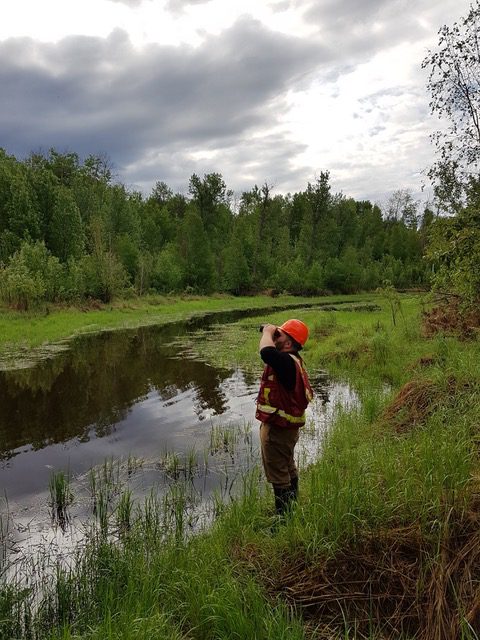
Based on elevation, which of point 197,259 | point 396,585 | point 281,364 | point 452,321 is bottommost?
point 396,585

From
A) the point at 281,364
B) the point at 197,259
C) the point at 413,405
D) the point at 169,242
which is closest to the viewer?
the point at 281,364

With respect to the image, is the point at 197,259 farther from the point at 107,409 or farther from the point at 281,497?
the point at 281,497

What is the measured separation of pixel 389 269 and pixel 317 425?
2480 inches

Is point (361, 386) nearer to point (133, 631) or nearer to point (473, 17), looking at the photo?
point (133, 631)

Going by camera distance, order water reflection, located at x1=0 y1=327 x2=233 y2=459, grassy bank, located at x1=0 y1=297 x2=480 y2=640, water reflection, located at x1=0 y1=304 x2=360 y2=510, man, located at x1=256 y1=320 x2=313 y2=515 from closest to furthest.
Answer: grassy bank, located at x1=0 y1=297 x2=480 y2=640
man, located at x1=256 y1=320 x2=313 y2=515
water reflection, located at x1=0 y1=304 x2=360 y2=510
water reflection, located at x1=0 y1=327 x2=233 y2=459

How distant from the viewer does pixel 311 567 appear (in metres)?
3.96

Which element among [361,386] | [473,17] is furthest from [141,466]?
[473,17]

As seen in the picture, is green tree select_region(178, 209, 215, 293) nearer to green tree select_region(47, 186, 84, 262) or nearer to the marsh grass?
green tree select_region(47, 186, 84, 262)

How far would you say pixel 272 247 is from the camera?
70.8m

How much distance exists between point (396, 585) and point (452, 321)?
12.5 metres

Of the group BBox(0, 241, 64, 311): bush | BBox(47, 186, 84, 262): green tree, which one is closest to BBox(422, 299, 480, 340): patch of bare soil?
BBox(0, 241, 64, 311): bush

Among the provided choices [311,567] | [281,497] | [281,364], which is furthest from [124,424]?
[311,567]

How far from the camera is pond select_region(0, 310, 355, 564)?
7129 mm

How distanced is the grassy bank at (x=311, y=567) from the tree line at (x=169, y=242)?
25470 millimetres
